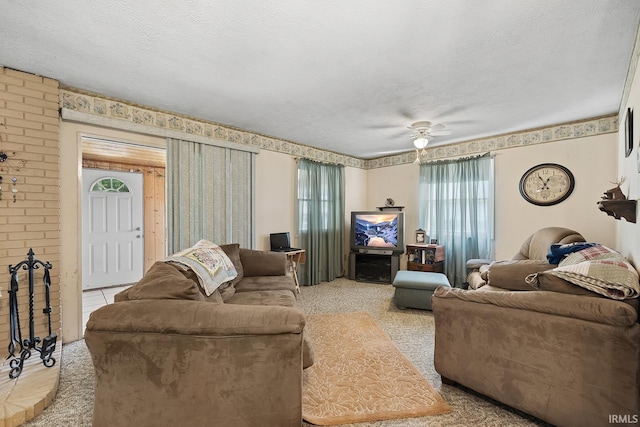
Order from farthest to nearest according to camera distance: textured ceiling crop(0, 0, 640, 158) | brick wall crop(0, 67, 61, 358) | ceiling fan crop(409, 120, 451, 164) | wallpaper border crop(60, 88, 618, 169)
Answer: ceiling fan crop(409, 120, 451, 164) → wallpaper border crop(60, 88, 618, 169) → brick wall crop(0, 67, 61, 358) → textured ceiling crop(0, 0, 640, 158)

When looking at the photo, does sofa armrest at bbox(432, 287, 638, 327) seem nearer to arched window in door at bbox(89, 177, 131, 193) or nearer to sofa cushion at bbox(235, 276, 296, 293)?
sofa cushion at bbox(235, 276, 296, 293)

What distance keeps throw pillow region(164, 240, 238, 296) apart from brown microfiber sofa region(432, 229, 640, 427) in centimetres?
165

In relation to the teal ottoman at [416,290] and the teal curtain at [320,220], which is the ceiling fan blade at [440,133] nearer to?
the teal curtain at [320,220]

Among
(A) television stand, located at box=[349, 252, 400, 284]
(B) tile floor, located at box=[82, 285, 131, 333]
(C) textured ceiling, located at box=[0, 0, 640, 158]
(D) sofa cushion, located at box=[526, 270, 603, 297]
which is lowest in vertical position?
(B) tile floor, located at box=[82, 285, 131, 333]

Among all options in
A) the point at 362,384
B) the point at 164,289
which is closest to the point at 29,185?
the point at 164,289

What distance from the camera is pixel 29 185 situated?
234cm

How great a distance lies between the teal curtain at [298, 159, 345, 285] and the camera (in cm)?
471

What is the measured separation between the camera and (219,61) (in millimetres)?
2146

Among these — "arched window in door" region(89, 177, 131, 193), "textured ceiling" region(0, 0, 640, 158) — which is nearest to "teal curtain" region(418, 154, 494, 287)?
"textured ceiling" region(0, 0, 640, 158)

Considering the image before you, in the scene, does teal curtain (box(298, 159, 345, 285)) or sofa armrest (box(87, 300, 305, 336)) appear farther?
teal curtain (box(298, 159, 345, 285))

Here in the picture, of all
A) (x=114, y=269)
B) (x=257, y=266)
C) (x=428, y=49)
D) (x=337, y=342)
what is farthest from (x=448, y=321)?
(x=114, y=269)

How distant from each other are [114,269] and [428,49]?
551cm

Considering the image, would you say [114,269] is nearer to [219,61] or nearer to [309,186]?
[309,186]

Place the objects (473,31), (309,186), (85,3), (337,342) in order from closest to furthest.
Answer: (85,3), (473,31), (337,342), (309,186)
